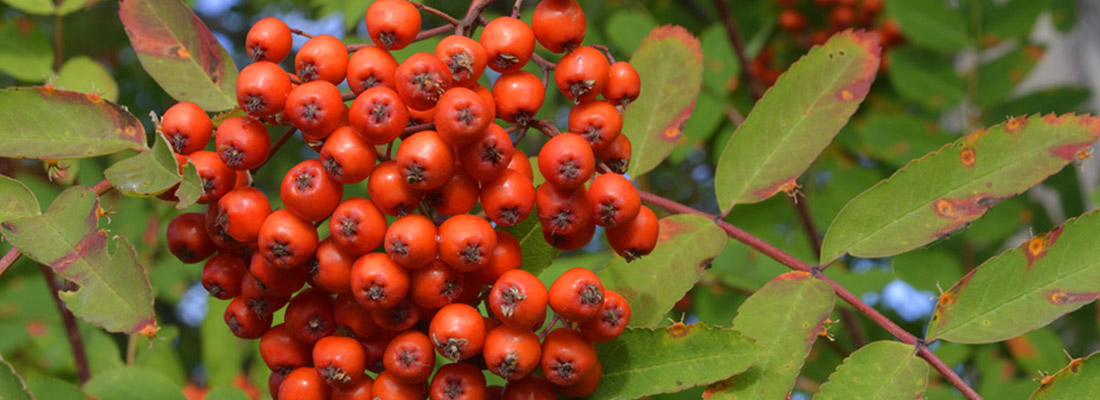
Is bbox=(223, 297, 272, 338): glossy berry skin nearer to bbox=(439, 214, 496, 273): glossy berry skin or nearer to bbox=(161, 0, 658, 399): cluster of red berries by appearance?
bbox=(161, 0, 658, 399): cluster of red berries

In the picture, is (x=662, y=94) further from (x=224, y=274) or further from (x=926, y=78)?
(x=926, y=78)

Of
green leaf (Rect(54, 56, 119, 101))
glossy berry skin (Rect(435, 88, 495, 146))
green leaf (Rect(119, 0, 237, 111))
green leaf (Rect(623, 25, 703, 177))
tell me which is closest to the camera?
glossy berry skin (Rect(435, 88, 495, 146))

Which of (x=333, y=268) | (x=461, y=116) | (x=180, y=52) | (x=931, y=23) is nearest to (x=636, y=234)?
(x=461, y=116)

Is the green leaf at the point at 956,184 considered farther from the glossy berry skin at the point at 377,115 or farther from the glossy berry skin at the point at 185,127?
the glossy berry skin at the point at 185,127

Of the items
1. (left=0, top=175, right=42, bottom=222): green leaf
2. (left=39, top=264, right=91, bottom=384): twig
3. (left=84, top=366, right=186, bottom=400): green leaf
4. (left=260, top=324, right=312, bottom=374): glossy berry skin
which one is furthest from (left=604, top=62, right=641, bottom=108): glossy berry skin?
(left=39, top=264, right=91, bottom=384): twig

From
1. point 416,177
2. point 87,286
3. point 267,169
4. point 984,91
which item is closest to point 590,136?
point 416,177

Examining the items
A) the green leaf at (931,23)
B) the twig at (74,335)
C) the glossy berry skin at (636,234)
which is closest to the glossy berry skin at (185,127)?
the glossy berry skin at (636,234)

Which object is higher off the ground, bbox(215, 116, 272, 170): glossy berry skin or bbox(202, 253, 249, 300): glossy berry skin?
bbox(215, 116, 272, 170): glossy berry skin
